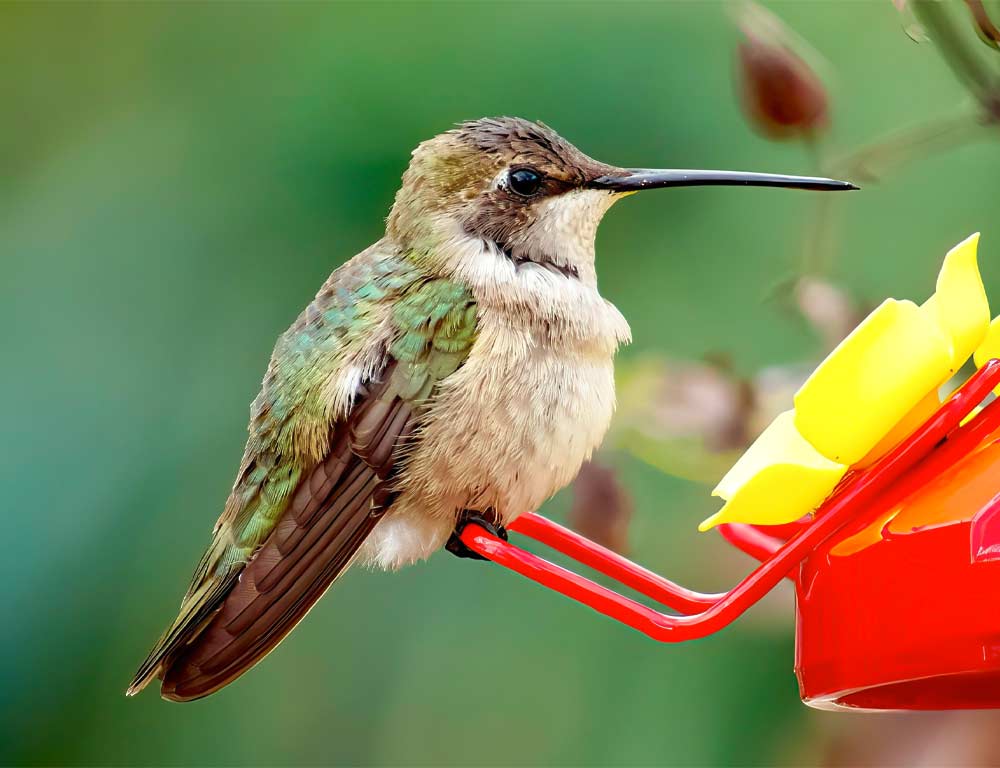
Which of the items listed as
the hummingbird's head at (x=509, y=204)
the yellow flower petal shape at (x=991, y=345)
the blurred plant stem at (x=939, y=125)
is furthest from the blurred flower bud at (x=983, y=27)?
the hummingbird's head at (x=509, y=204)

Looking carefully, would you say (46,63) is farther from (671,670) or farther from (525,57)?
(671,670)

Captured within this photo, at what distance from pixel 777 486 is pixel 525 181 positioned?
0.80 m

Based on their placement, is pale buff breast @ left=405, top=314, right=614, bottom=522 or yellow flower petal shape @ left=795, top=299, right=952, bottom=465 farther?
pale buff breast @ left=405, top=314, right=614, bottom=522

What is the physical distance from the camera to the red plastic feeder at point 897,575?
3.94 feet

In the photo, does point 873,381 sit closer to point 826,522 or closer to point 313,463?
point 826,522

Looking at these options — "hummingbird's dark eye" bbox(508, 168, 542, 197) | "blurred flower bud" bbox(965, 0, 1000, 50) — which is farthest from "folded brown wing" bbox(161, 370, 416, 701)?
"blurred flower bud" bbox(965, 0, 1000, 50)

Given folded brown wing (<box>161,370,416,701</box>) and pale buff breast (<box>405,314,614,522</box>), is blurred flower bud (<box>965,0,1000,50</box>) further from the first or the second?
folded brown wing (<box>161,370,416,701</box>)

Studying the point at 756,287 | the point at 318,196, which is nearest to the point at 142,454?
the point at 318,196

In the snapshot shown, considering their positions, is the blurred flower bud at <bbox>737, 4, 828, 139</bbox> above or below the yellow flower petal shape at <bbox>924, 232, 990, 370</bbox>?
above

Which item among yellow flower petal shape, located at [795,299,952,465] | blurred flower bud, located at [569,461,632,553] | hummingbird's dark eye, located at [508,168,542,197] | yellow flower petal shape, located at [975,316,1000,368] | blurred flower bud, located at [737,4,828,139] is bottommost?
yellow flower petal shape, located at [795,299,952,465]

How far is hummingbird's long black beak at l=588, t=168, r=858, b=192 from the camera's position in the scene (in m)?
1.50

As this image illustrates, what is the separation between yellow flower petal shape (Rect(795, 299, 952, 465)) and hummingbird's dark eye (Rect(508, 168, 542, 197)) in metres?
0.75

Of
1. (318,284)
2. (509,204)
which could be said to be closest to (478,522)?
(509,204)

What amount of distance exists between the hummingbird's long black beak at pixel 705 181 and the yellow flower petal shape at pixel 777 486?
1.00 feet
